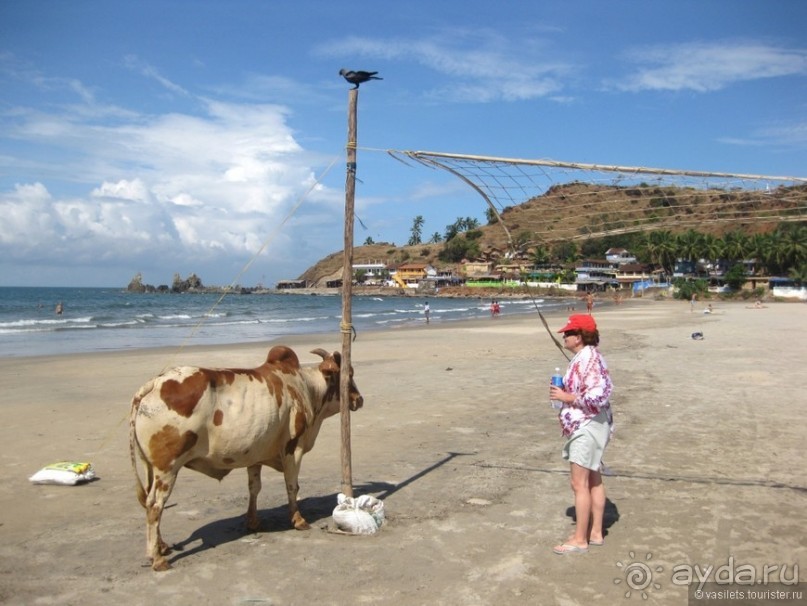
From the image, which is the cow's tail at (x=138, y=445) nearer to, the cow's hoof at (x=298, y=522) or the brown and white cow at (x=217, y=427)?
the brown and white cow at (x=217, y=427)

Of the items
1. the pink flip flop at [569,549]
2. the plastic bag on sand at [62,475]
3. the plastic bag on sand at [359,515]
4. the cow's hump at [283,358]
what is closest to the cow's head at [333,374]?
the cow's hump at [283,358]

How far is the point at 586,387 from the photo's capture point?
5438 mm

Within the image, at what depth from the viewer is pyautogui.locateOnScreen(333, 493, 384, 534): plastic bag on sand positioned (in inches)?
231

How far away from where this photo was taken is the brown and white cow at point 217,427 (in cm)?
512

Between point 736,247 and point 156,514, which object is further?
point 736,247

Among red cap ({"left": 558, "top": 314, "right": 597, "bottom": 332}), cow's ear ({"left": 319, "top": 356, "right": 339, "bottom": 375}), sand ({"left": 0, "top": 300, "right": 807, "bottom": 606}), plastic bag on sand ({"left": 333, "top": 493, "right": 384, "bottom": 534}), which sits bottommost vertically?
sand ({"left": 0, "top": 300, "right": 807, "bottom": 606})

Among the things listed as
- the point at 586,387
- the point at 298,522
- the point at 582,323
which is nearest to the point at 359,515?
the point at 298,522

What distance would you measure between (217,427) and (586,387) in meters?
3.01

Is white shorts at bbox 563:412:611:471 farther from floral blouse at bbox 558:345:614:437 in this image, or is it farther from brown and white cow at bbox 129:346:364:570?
brown and white cow at bbox 129:346:364:570

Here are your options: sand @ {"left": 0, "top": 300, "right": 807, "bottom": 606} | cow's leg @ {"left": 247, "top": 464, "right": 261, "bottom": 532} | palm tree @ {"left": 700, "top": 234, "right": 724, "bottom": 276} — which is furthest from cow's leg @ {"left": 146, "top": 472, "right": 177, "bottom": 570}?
palm tree @ {"left": 700, "top": 234, "right": 724, "bottom": 276}

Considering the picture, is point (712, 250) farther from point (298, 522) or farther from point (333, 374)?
point (298, 522)

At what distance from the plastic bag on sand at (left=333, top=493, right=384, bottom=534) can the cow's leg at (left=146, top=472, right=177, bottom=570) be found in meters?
1.49

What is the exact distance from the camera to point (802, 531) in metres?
5.83

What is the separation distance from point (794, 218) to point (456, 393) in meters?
7.79
